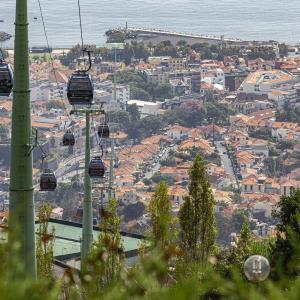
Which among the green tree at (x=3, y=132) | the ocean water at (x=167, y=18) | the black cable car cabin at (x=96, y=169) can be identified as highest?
the black cable car cabin at (x=96, y=169)

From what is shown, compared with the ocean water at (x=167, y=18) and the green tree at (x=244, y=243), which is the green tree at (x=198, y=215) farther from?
the ocean water at (x=167, y=18)

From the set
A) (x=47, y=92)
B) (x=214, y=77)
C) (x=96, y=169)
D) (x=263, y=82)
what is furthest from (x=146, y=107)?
(x=96, y=169)

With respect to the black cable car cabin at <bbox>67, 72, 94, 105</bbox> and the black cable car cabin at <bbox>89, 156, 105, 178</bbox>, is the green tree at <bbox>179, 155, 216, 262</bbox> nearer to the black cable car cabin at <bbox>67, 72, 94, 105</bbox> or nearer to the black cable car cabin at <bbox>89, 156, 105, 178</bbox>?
the black cable car cabin at <bbox>89, 156, 105, 178</bbox>

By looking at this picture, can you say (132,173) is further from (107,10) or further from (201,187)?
(107,10)

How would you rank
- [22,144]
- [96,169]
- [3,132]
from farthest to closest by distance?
[3,132]
[96,169]
[22,144]

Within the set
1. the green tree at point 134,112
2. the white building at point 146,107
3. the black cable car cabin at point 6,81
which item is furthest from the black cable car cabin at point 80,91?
the white building at point 146,107

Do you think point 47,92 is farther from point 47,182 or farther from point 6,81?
point 6,81

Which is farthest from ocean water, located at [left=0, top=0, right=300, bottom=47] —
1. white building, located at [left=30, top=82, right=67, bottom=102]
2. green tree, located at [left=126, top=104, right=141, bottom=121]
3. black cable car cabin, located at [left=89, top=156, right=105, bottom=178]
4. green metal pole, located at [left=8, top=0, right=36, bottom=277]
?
green metal pole, located at [left=8, top=0, right=36, bottom=277]
